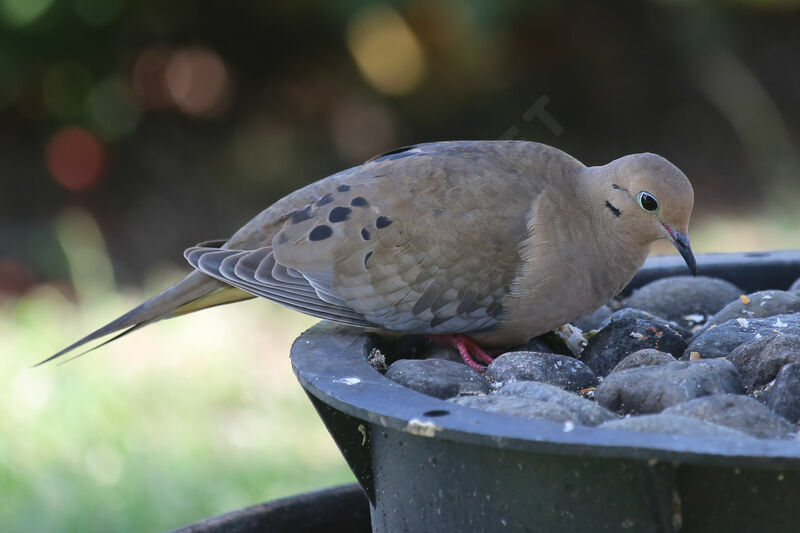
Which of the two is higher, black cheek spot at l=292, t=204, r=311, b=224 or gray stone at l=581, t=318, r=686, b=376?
black cheek spot at l=292, t=204, r=311, b=224

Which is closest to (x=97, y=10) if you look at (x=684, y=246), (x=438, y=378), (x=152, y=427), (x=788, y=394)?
(x=152, y=427)

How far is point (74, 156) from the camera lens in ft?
23.6

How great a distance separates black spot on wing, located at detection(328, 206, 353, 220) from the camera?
8.16 feet

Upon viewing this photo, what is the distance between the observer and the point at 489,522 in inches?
66.6

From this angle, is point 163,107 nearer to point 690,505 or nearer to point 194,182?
point 194,182

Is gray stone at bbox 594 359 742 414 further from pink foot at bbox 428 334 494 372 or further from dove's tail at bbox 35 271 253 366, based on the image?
dove's tail at bbox 35 271 253 366

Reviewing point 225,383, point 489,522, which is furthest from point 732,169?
point 489,522

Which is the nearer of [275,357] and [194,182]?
[275,357]

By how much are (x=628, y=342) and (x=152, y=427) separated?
2412 millimetres

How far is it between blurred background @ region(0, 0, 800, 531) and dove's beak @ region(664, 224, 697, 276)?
124 inches

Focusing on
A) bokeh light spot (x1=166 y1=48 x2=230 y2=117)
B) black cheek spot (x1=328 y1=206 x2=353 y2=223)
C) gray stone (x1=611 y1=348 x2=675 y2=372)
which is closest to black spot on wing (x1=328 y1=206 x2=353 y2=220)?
black cheek spot (x1=328 y1=206 x2=353 y2=223)

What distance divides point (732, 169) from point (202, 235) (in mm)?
3650

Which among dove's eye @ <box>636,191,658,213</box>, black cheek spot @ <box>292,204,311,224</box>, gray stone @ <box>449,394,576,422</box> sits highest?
black cheek spot @ <box>292,204,311,224</box>

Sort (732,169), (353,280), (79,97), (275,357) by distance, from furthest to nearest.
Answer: (732,169), (79,97), (275,357), (353,280)
